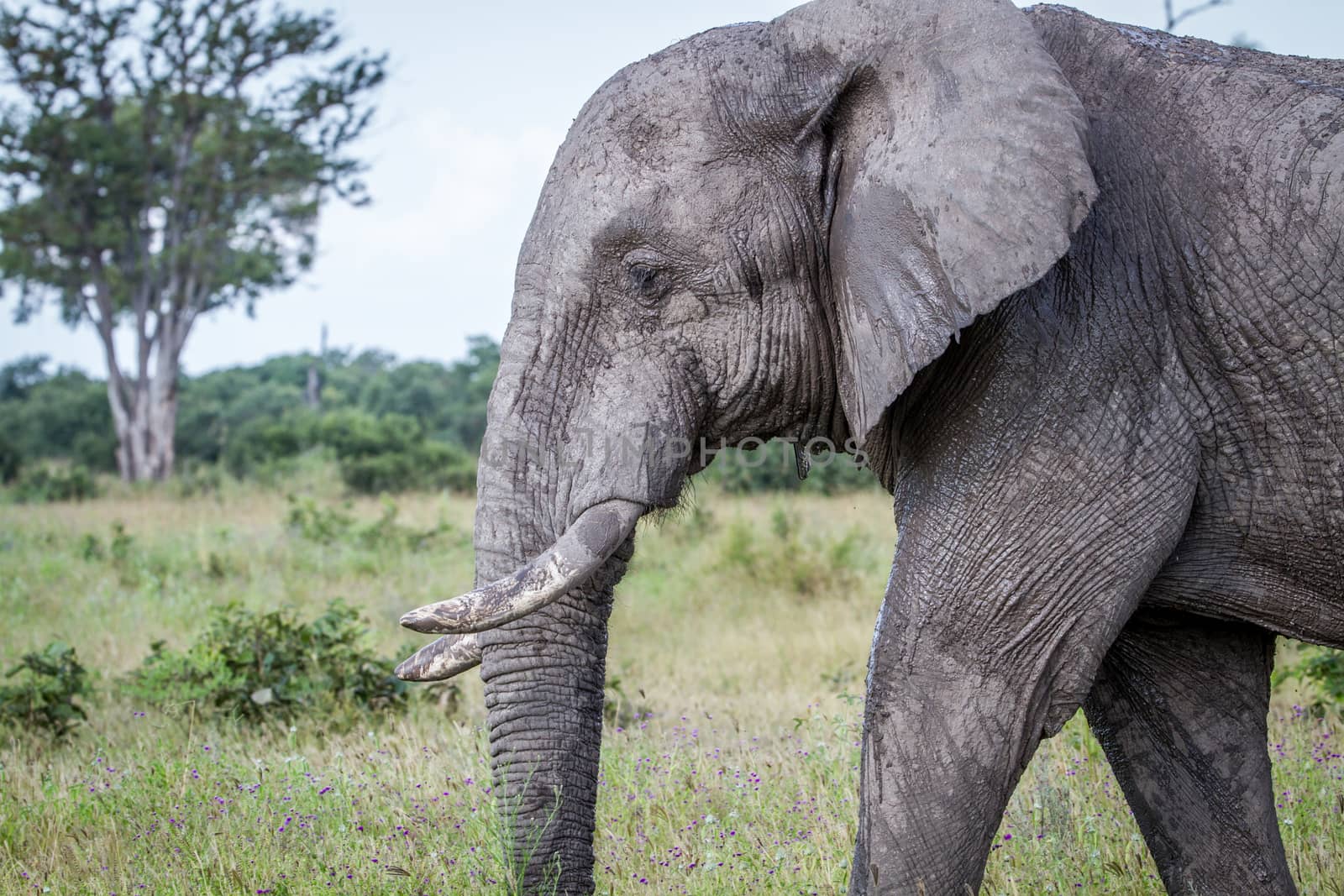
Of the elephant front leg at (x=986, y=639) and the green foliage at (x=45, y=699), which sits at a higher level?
the elephant front leg at (x=986, y=639)

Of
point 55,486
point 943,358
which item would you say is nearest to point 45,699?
point 943,358

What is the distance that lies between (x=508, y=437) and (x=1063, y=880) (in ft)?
6.87

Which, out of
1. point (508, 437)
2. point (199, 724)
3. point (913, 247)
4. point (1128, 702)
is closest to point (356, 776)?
point (199, 724)

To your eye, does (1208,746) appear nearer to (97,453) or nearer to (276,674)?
(276,674)

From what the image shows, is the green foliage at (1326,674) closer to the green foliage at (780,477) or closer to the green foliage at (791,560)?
the green foliage at (791,560)

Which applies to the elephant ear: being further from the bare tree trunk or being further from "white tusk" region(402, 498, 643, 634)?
the bare tree trunk

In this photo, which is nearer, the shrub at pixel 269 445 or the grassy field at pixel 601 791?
the grassy field at pixel 601 791

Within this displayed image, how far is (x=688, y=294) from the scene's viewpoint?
3.12 meters

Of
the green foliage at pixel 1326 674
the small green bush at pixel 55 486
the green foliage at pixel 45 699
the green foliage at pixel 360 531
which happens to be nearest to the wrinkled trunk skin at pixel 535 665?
the green foliage at pixel 45 699

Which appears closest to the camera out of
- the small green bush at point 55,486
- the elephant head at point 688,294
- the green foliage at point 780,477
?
the elephant head at point 688,294

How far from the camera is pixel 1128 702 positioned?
12.1 ft

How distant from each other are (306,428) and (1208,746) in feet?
76.8

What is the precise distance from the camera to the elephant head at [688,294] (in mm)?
2902

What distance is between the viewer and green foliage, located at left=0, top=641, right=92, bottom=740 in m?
6.02
